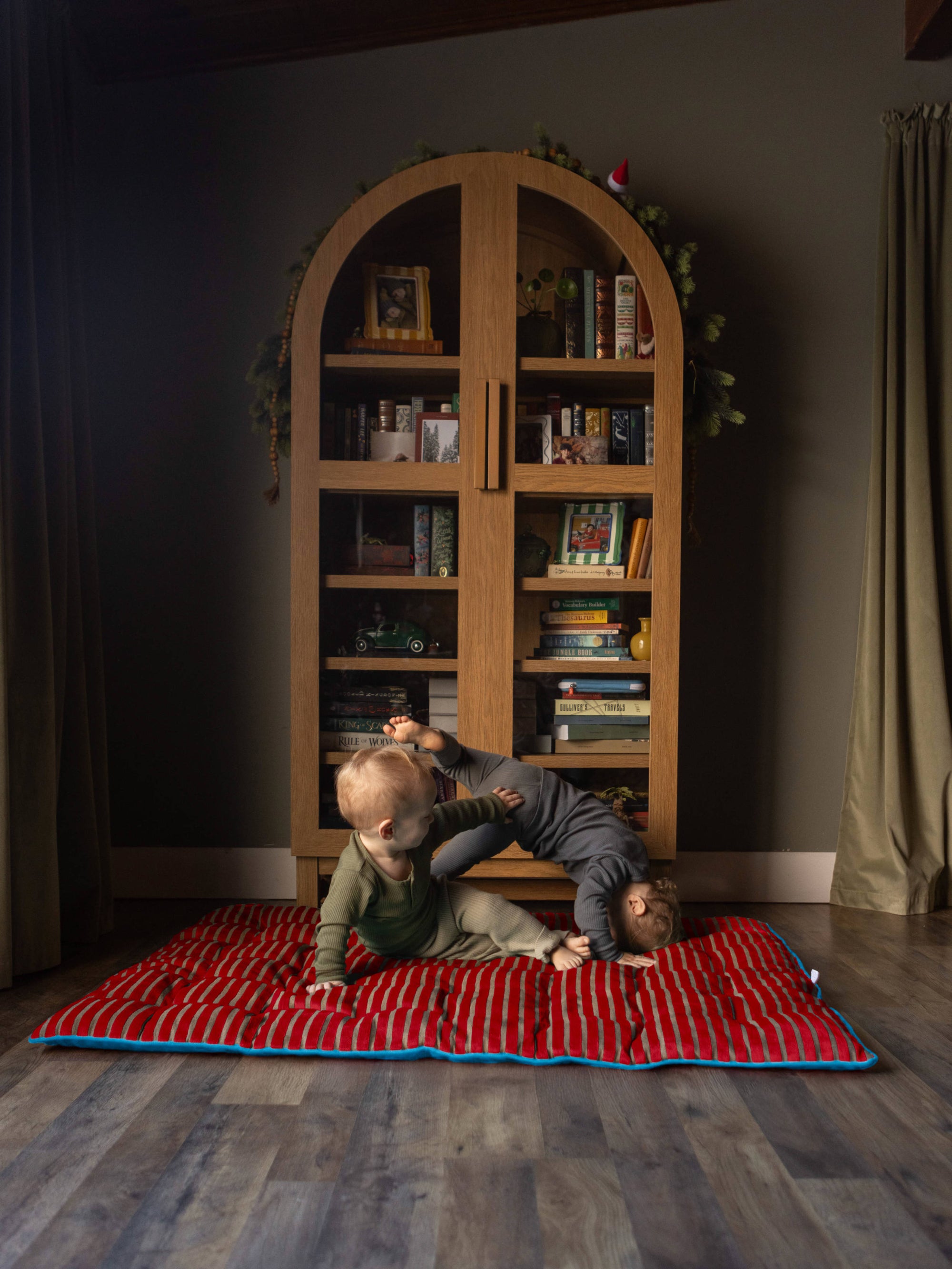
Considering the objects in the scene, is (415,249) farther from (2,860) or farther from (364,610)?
(2,860)

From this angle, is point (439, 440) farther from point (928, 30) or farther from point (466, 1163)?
point (928, 30)

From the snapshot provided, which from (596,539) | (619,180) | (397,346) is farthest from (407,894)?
(619,180)

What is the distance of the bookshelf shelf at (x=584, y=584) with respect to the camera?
7.99 feet

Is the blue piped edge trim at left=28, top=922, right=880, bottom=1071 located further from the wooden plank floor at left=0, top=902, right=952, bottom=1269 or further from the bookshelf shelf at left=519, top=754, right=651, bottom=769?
the bookshelf shelf at left=519, top=754, right=651, bottom=769

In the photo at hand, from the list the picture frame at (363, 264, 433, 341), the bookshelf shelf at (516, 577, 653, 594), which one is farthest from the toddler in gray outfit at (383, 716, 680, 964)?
the picture frame at (363, 264, 433, 341)

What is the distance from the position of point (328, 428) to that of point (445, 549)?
1.45 ft

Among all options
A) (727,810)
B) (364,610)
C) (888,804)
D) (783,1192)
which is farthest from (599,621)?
(783,1192)

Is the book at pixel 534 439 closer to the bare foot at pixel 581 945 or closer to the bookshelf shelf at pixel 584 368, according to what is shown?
the bookshelf shelf at pixel 584 368

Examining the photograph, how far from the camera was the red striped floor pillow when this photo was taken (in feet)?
5.17

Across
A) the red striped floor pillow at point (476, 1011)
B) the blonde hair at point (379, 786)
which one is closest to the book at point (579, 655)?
the blonde hair at point (379, 786)

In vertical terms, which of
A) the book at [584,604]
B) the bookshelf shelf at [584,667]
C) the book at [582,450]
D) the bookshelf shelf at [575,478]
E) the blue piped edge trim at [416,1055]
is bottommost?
the blue piped edge trim at [416,1055]

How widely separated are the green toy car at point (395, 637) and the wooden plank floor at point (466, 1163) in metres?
1.11

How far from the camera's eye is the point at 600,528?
2.46 meters

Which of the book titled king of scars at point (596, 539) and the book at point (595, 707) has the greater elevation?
the book titled king of scars at point (596, 539)
